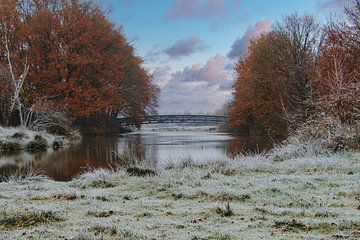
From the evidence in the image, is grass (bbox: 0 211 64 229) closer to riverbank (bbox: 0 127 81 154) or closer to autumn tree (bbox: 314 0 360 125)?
autumn tree (bbox: 314 0 360 125)

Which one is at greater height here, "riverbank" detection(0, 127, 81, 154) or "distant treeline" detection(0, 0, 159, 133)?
"distant treeline" detection(0, 0, 159, 133)

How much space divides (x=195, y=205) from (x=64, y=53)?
2663cm

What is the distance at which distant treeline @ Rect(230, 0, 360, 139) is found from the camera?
18.9 metres

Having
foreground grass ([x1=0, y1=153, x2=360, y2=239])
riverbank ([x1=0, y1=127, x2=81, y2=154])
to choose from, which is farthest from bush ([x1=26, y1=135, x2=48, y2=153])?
foreground grass ([x1=0, y1=153, x2=360, y2=239])

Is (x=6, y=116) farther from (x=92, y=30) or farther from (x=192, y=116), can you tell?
(x=192, y=116)

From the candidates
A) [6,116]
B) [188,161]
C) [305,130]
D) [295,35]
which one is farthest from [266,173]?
[6,116]

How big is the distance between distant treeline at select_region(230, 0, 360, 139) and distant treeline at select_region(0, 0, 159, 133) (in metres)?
10.8

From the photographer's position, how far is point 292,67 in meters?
23.2

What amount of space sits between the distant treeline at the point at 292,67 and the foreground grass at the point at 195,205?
406 inches

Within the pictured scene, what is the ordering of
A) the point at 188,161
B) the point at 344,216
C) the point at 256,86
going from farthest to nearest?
the point at 256,86
the point at 188,161
the point at 344,216

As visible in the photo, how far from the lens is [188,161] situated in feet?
31.1

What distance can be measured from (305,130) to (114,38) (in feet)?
77.2

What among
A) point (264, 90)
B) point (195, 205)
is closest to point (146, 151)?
point (195, 205)

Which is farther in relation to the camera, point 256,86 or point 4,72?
point 256,86
